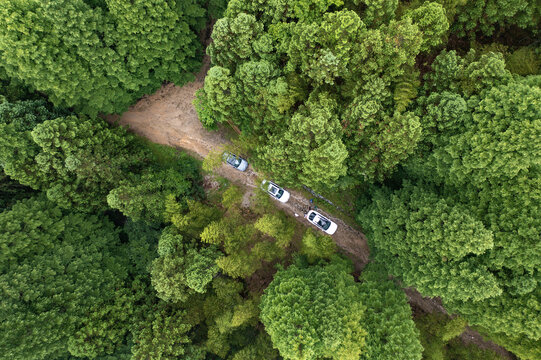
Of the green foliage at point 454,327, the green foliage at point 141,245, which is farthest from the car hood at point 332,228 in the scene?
the green foliage at point 141,245

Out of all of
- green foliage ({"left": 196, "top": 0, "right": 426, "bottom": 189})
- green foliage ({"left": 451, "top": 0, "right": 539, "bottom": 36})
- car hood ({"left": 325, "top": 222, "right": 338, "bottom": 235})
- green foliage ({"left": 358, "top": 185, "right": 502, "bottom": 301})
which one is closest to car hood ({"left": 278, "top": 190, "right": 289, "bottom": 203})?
car hood ({"left": 325, "top": 222, "right": 338, "bottom": 235})

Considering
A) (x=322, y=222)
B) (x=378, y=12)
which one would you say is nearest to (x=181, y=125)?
(x=322, y=222)

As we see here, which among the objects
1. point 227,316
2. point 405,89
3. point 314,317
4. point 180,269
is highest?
point 405,89

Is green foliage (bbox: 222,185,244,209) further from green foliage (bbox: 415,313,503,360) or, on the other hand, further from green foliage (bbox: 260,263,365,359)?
green foliage (bbox: 415,313,503,360)

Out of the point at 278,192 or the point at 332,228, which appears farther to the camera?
the point at 278,192

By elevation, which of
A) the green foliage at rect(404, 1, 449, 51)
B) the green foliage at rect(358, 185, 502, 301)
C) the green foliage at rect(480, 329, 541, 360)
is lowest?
the green foliage at rect(480, 329, 541, 360)

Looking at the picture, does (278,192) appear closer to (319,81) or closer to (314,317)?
(314,317)

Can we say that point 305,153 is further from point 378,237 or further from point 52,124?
point 52,124
